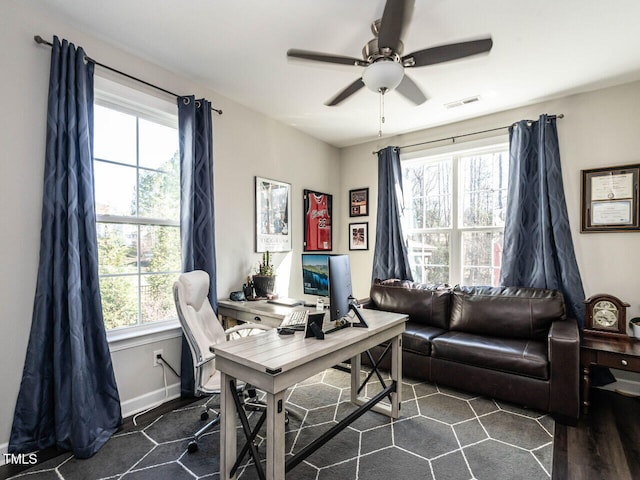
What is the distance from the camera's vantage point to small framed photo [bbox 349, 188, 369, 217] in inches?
177

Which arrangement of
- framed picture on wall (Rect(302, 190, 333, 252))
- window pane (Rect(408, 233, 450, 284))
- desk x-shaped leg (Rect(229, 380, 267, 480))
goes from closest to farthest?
1. desk x-shaped leg (Rect(229, 380, 267, 480))
2. window pane (Rect(408, 233, 450, 284))
3. framed picture on wall (Rect(302, 190, 333, 252))

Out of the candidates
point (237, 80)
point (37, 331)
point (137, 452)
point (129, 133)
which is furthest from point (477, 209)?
point (37, 331)

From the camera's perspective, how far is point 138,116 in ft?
8.60

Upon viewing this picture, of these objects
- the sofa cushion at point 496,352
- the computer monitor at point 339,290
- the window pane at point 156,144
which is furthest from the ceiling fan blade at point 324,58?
the sofa cushion at point 496,352

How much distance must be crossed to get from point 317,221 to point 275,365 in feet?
10.0

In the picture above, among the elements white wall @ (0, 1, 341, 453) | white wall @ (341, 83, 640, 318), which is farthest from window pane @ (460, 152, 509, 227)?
white wall @ (0, 1, 341, 453)

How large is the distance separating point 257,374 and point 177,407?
60.9 inches

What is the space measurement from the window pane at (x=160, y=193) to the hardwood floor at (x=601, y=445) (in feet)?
10.5

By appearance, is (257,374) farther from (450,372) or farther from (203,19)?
(203,19)

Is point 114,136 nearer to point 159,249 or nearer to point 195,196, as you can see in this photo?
point 195,196

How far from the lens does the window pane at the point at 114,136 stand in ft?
7.84

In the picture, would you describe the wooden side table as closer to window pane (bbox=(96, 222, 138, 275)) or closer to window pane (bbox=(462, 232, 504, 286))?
window pane (bbox=(462, 232, 504, 286))

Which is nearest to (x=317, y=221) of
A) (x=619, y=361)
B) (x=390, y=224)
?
(x=390, y=224)

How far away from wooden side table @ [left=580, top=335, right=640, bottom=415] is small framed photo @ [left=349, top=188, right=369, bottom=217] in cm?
275
